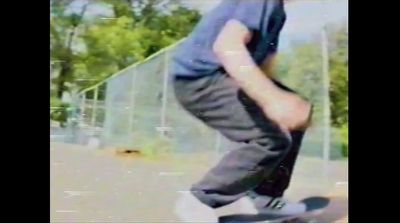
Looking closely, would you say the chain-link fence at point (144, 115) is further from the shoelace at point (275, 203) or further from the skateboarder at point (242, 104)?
the shoelace at point (275, 203)

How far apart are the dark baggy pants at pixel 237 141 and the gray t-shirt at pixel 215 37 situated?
36 mm

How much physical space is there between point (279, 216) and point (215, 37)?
22.5 inches

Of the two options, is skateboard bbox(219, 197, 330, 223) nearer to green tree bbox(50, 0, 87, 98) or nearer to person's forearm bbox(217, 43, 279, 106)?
person's forearm bbox(217, 43, 279, 106)

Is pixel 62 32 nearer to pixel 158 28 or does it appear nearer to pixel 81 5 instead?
pixel 81 5

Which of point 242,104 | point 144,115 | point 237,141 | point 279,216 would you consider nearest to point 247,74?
point 242,104

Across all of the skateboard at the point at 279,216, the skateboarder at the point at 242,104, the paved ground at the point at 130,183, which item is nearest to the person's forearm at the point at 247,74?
the skateboarder at the point at 242,104

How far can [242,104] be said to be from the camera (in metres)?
1.87

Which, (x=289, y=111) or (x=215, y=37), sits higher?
(x=215, y=37)

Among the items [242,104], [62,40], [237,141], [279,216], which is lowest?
[279,216]

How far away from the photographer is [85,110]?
186 cm

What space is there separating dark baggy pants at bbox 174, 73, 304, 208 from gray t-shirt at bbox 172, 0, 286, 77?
4 cm

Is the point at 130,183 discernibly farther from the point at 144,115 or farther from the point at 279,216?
the point at 279,216

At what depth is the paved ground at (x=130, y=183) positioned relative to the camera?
183 cm
